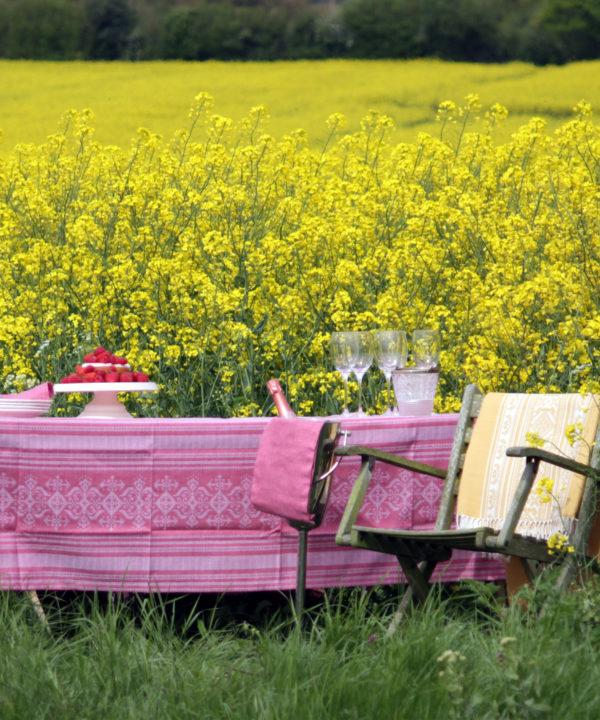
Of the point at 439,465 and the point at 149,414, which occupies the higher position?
the point at 439,465

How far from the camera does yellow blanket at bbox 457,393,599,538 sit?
2.91 metres

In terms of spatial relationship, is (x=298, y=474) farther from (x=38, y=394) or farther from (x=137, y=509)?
(x=38, y=394)

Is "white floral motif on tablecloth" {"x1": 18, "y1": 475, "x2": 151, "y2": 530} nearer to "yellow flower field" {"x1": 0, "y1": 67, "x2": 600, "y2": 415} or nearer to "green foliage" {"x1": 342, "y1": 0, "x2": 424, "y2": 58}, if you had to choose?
"yellow flower field" {"x1": 0, "y1": 67, "x2": 600, "y2": 415}

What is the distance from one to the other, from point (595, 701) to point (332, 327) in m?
2.92

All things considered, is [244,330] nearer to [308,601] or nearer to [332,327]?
[332,327]

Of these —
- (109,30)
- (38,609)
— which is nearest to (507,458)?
(38,609)

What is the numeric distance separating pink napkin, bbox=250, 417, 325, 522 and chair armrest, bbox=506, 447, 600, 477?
46cm

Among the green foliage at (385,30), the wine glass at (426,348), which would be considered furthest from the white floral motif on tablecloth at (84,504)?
the green foliage at (385,30)

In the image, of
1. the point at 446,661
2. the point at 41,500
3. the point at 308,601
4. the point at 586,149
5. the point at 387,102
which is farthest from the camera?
the point at 387,102

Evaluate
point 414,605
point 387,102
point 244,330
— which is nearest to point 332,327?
point 244,330

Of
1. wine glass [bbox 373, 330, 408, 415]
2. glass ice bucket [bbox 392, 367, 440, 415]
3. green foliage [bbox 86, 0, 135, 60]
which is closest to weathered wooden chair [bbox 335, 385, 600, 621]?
glass ice bucket [bbox 392, 367, 440, 415]

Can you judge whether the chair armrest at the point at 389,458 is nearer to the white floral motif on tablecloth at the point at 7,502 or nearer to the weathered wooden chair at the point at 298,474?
the weathered wooden chair at the point at 298,474

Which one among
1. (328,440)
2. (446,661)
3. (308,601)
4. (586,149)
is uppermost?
(586,149)

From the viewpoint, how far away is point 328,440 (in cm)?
268
